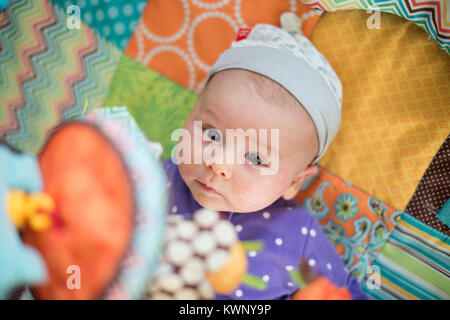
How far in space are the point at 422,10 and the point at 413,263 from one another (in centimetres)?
39

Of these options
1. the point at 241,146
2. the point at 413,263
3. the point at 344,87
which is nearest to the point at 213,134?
the point at 241,146

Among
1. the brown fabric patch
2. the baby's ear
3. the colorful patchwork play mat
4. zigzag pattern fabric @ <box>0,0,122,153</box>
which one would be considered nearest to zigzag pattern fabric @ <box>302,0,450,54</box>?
the colorful patchwork play mat

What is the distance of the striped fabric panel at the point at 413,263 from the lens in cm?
60

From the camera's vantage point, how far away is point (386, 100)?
25.0 inches

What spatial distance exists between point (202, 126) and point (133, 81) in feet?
0.58

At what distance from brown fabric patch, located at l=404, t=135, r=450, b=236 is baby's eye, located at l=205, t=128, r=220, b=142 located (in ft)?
1.13

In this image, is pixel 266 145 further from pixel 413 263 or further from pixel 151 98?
pixel 413 263

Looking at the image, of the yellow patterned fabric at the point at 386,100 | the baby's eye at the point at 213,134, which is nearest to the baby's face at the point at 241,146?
the baby's eye at the point at 213,134

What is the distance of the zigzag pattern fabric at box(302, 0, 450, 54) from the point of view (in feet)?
1.82

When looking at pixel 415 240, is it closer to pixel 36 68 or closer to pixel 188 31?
pixel 188 31

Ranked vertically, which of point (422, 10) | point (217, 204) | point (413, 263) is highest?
point (422, 10)

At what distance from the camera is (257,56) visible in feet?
1.82

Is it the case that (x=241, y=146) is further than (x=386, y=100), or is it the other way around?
(x=386, y=100)

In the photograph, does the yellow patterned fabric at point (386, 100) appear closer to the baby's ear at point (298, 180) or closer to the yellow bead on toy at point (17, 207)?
the baby's ear at point (298, 180)
